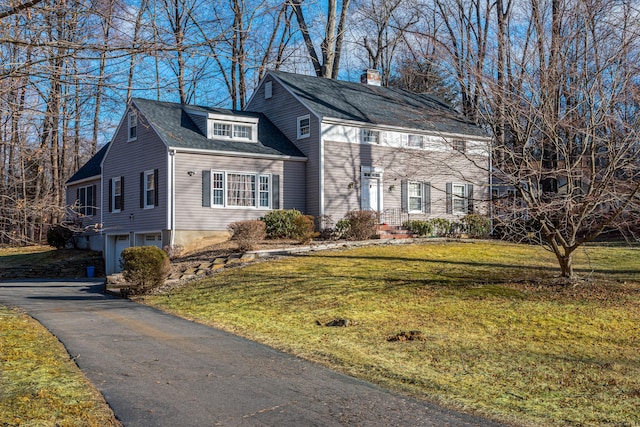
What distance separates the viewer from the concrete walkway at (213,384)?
6.09m

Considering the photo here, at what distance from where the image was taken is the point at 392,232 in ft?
85.6

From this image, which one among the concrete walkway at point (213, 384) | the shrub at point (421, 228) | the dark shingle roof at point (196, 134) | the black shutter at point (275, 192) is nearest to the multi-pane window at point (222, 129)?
the dark shingle roof at point (196, 134)

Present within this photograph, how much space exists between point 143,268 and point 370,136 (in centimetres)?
1365

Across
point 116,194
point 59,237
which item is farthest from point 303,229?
point 59,237

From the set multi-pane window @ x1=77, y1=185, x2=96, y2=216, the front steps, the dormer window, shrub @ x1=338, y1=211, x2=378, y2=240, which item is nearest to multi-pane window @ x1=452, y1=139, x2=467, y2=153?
shrub @ x1=338, y1=211, x2=378, y2=240

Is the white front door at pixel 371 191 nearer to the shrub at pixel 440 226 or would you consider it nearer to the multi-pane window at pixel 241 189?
the shrub at pixel 440 226

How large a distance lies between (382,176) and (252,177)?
5583 millimetres

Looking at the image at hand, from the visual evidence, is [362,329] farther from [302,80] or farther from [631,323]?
[302,80]

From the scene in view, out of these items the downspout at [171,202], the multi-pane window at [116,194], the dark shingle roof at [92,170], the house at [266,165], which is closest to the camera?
the downspout at [171,202]

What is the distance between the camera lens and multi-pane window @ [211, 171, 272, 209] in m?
24.7

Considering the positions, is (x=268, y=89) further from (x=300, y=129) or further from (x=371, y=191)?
(x=371, y=191)

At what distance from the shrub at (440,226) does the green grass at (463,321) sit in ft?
20.9

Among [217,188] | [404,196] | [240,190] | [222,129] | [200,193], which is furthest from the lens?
[404,196]

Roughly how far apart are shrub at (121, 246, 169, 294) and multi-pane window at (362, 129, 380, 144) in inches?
503
